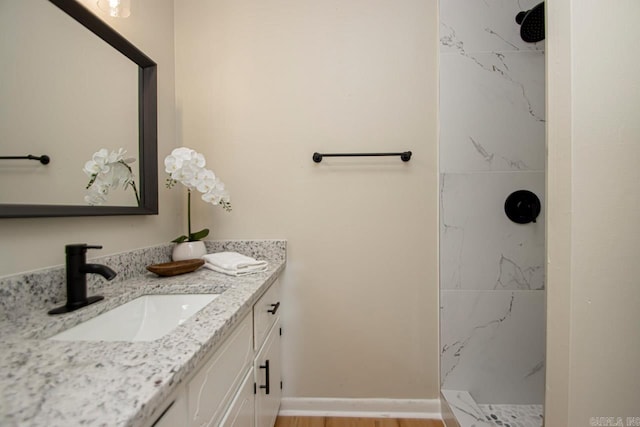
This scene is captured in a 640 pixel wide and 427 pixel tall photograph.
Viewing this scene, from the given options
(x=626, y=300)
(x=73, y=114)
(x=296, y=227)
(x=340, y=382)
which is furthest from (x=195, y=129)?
(x=626, y=300)

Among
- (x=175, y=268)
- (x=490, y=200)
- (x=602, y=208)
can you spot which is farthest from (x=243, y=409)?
(x=490, y=200)

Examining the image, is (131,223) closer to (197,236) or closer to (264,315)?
(197,236)

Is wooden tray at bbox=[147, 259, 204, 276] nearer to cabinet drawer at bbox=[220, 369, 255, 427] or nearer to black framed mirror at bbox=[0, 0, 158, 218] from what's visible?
black framed mirror at bbox=[0, 0, 158, 218]

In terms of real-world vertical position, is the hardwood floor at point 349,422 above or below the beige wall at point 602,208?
below

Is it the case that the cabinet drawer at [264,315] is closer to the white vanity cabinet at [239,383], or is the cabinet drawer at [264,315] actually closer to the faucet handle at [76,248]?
the white vanity cabinet at [239,383]

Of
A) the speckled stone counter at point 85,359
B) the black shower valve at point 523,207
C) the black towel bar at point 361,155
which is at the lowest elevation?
the speckled stone counter at point 85,359

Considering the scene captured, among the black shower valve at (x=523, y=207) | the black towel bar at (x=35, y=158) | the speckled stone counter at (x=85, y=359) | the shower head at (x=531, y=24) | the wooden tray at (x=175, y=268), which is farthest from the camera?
the black shower valve at (x=523, y=207)

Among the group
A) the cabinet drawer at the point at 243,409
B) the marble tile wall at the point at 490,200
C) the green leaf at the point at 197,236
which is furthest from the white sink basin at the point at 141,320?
the marble tile wall at the point at 490,200

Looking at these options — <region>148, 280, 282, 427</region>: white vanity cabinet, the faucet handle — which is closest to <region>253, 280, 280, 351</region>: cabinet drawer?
<region>148, 280, 282, 427</region>: white vanity cabinet

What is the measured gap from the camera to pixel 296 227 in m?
1.23

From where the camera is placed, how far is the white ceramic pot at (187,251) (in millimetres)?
1081

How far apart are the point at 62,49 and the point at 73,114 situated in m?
0.18

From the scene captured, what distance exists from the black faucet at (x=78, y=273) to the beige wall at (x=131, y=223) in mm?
80

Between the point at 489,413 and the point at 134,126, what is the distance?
194cm
